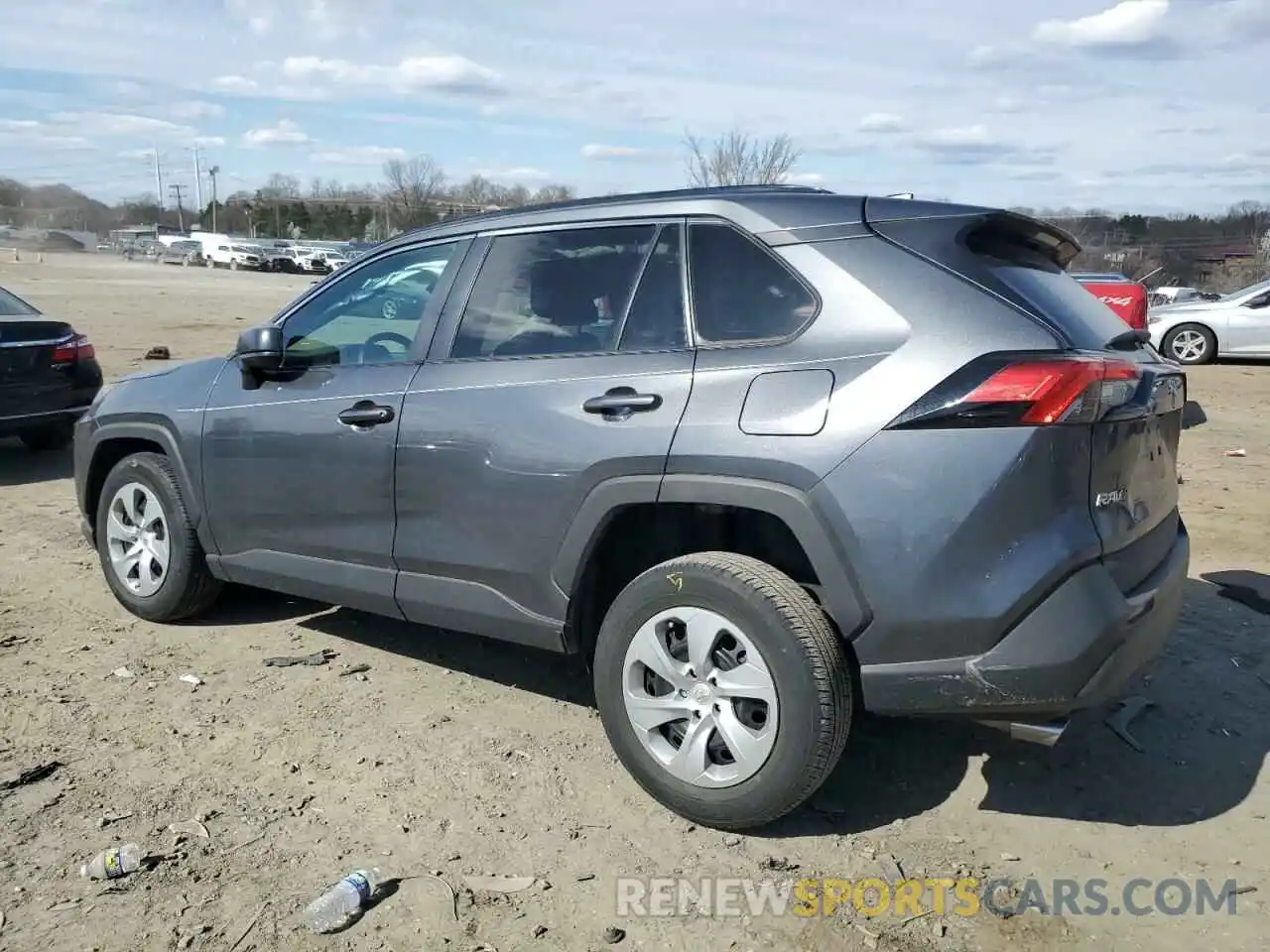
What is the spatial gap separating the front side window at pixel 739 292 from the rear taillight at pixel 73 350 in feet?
21.8

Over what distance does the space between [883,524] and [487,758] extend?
1695 millimetres

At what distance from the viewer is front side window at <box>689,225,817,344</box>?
328 centimetres

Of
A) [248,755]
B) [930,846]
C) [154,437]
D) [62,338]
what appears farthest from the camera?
[62,338]

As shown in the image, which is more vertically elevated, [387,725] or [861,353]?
[861,353]

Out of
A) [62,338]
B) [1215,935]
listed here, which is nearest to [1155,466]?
[1215,935]

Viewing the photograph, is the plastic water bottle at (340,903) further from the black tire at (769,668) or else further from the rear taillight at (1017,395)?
the rear taillight at (1017,395)

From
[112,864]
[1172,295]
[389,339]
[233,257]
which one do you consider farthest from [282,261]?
[112,864]

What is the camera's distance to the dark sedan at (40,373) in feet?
26.3

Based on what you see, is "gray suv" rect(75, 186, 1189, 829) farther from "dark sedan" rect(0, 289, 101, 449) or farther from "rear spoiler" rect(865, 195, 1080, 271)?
"dark sedan" rect(0, 289, 101, 449)

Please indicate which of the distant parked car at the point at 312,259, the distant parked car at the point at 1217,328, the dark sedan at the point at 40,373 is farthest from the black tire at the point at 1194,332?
the distant parked car at the point at 312,259

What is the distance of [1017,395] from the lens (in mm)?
2887

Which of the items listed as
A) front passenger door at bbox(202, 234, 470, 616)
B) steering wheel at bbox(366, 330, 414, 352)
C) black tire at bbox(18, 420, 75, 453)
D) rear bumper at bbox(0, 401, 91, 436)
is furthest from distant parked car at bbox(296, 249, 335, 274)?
steering wheel at bbox(366, 330, 414, 352)

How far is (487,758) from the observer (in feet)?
12.5

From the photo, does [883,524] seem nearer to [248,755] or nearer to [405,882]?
[405,882]
